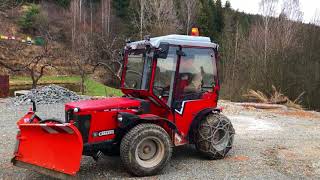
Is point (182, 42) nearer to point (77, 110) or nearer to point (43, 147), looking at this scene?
point (77, 110)

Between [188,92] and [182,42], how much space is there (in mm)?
876

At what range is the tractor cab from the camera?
716 centimetres

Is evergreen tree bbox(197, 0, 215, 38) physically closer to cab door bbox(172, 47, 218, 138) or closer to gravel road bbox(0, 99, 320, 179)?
gravel road bbox(0, 99, 320, 179)

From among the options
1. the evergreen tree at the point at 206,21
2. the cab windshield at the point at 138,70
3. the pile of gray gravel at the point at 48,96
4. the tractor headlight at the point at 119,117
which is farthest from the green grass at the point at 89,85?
the evergreen tree at the point at 206,21

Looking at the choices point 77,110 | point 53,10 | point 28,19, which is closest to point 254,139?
point 77,110

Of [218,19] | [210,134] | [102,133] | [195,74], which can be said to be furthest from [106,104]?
[218,19]

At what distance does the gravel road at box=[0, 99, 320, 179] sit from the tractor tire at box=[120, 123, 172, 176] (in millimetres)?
214

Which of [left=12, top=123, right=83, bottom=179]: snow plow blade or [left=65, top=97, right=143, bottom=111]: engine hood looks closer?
[left=12, top=123, right=83, bottom=179]: snow plow blade

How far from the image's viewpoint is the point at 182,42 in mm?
7387

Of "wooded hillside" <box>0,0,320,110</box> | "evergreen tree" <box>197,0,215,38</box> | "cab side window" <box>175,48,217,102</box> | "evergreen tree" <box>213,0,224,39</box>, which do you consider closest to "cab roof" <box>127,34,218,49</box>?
"cab side window" <box>175,48,217,102</box>

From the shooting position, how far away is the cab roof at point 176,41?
718 cm

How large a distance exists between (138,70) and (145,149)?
4.69 ft

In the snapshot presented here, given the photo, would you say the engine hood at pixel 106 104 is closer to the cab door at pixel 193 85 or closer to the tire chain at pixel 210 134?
the cab door at pixel 193 85

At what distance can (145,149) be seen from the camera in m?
6.79
